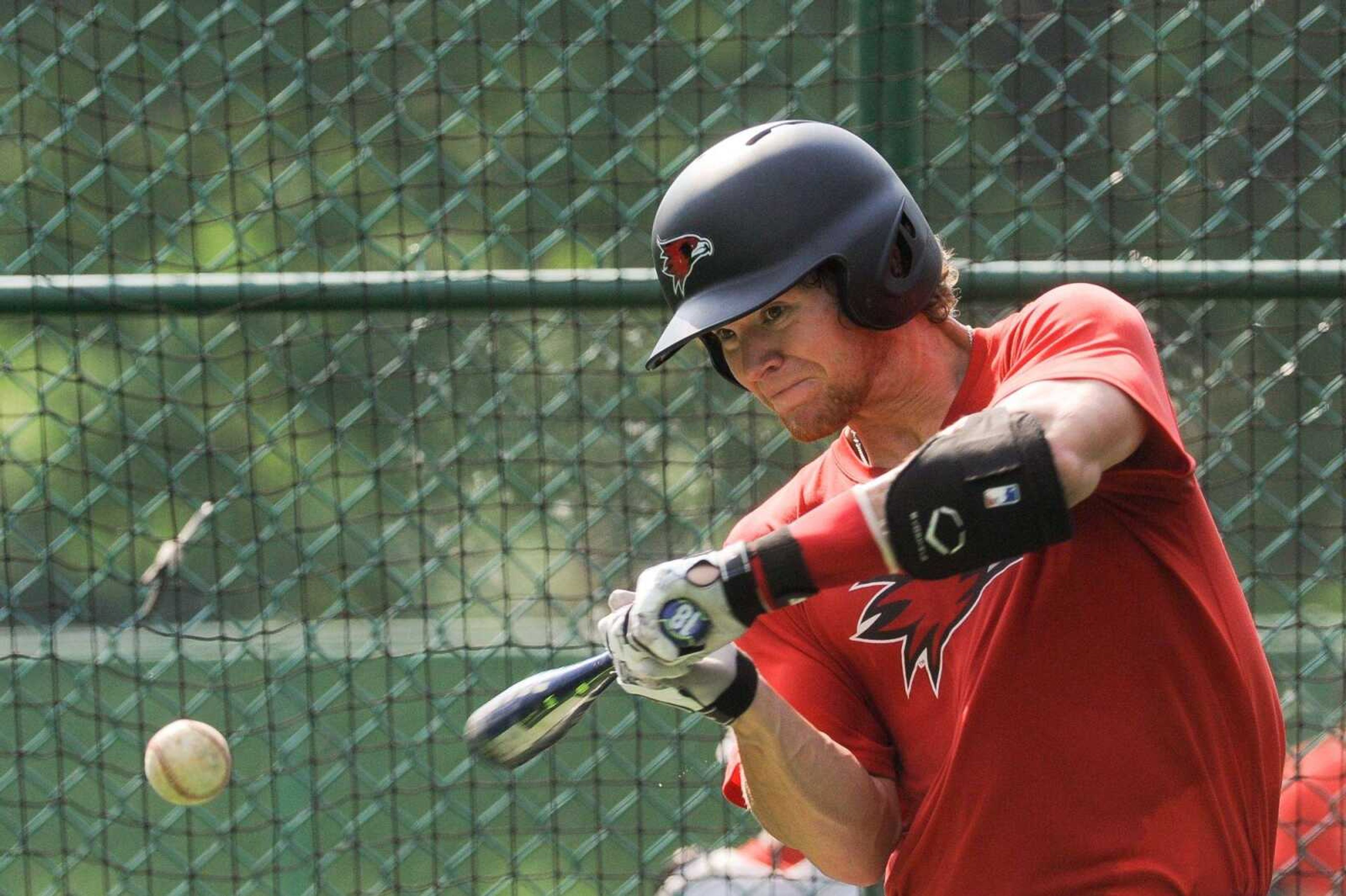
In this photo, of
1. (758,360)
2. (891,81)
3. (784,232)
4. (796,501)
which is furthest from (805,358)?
(891,81)

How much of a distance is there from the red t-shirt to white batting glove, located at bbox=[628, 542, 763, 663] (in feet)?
1.44

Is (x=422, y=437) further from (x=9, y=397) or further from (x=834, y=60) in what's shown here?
(x=834, y=60)

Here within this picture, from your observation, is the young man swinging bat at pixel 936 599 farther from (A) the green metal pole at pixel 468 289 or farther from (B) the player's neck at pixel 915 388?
(A) the green metal pole at pixel 468 289

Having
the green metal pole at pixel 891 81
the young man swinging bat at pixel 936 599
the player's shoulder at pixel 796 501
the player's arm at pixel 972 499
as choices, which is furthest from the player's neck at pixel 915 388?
the green metal pole at pixel 891 81

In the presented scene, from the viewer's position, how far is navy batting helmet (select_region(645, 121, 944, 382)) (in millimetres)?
2314

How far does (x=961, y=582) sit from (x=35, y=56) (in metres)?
5.79

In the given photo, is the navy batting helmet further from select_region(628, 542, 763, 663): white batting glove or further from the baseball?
the baseball

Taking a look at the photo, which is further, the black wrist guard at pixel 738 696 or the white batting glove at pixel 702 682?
the black wrist guard at pixel 738 696

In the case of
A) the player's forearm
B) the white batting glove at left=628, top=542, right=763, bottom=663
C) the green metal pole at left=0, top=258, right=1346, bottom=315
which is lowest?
the player's forearm

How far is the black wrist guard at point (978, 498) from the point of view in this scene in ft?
5.90

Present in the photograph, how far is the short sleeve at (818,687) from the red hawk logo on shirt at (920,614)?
0.31 ft

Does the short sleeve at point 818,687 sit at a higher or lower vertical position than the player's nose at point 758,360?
lower

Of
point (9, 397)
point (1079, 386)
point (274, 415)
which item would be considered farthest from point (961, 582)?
point (9, 397)

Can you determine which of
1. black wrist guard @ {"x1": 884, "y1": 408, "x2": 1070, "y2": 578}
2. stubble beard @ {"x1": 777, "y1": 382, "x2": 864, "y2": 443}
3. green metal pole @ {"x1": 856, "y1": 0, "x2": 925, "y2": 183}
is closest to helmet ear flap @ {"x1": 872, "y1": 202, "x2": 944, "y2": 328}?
stubble beard @ {"x1": 777, "y1": 382, "x2": 864, "y2": 443}
